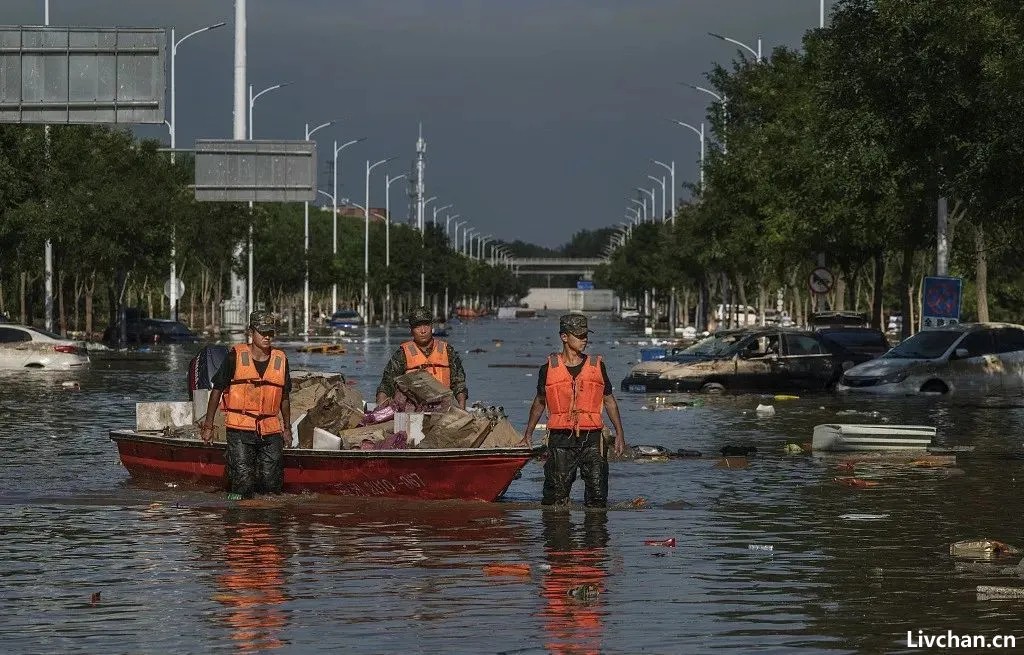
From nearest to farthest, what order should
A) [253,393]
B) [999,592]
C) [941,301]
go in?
[999,592], [253,393], [941,301]

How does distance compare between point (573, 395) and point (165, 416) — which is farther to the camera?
point (165, 416)

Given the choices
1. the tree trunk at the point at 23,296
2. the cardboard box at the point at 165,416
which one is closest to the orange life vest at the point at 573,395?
the cardboard box at the point at 165,416

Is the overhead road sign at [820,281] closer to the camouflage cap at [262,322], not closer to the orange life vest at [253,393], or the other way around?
the orange life vest at [253,393]

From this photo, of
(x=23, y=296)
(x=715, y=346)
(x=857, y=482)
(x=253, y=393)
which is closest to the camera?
(x=253, y=393)

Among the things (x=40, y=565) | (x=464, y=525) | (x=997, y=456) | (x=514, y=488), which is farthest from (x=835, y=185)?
(x=40, y=565)

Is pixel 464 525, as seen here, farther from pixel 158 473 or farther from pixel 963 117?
pixel 963 117

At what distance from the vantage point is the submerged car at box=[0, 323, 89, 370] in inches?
1887

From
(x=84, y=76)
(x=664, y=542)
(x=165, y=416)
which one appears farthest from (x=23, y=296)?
(x=664, y=542)

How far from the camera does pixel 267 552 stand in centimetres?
1378

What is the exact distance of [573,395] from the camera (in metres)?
14.9

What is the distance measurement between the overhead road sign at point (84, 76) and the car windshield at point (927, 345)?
15776mm

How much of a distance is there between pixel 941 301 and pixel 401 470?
23.5 m

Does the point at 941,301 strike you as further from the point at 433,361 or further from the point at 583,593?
the point at 583,593

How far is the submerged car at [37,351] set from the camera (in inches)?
1887
